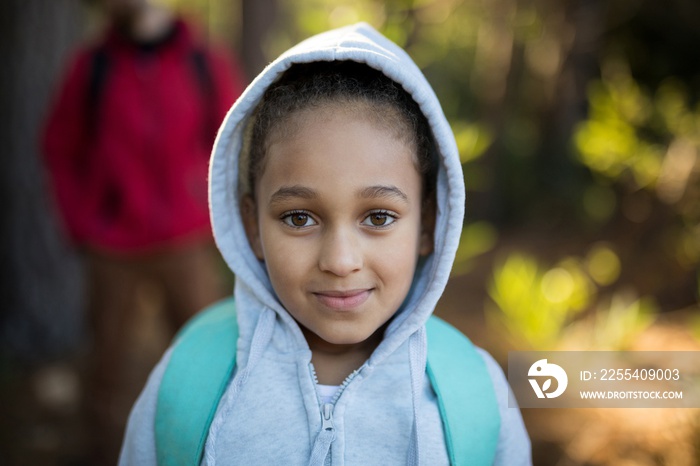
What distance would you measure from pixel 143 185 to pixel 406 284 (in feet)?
6.59

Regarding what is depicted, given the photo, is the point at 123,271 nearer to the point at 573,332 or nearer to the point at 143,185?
the point at 143,185

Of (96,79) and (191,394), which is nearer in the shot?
(191,394)

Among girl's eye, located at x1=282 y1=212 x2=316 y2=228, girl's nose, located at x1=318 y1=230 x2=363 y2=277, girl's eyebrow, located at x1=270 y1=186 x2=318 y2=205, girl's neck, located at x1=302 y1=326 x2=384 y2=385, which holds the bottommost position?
girl's neck, located at x1=302 y1=326 x2=384 y2=385

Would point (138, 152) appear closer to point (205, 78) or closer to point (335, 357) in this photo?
point (205, 78)

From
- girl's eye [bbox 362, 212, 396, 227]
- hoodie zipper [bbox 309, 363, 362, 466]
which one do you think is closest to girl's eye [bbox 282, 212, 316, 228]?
girl's eye [bbox 362, 212, 396, 227]

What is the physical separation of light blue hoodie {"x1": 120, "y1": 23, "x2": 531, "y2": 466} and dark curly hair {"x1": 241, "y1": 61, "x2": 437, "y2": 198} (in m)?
0.05

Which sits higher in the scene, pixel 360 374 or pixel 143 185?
pixel 143 185

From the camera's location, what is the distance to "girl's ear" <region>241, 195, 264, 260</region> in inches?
69.1

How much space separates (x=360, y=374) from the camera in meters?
1.58

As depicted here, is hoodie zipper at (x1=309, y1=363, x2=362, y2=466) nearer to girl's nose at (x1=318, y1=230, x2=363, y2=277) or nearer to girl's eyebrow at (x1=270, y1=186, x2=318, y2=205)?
girl's nose at (x1=318, y1=230, x2=363, y2=277)

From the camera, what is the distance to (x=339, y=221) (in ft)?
4.76

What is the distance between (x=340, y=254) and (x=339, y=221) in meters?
0.08

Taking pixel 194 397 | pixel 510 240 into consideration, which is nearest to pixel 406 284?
pixel 194 397

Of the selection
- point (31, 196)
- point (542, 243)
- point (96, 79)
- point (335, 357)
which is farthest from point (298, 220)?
point (542, 243)
